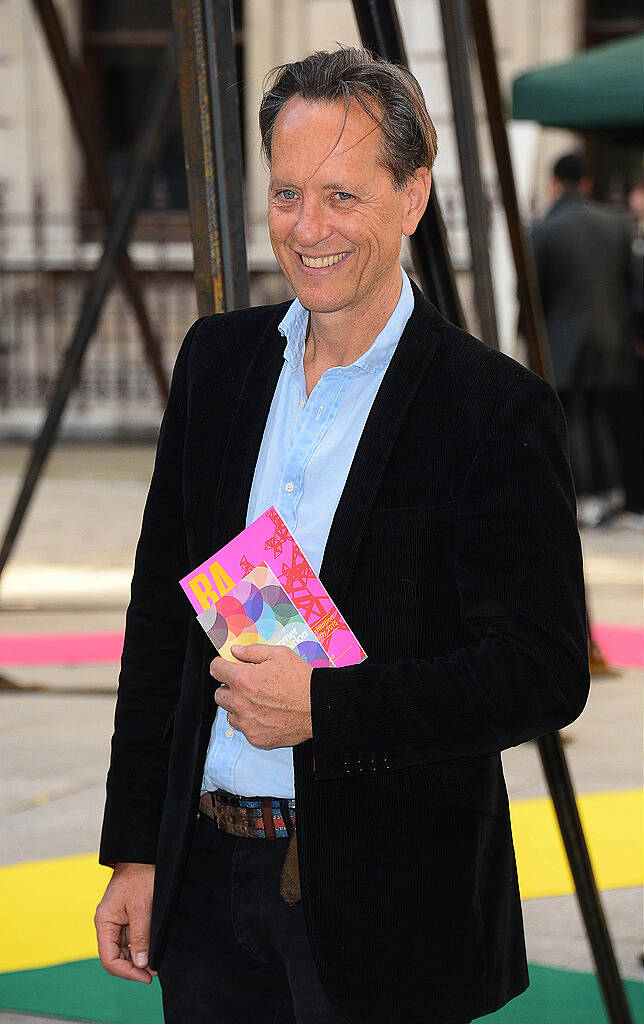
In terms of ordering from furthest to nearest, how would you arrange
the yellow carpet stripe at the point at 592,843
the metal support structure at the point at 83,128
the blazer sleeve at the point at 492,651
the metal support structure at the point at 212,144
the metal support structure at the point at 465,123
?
the metal support structure at the point at 83,128
the yellow carpet stripe at the point at 592,843
the metal support structure at the point at 465,123
the metal support structure at the point at 212,144
the blazer sleeve at the point at 492,651

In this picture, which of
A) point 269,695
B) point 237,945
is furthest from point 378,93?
point 237,945

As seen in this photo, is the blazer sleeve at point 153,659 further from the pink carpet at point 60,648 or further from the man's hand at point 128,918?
the pink carpet at point 60,648

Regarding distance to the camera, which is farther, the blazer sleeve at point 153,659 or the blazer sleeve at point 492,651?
the blazer sleeve at point 153,659

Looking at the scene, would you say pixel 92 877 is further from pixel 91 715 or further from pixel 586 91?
pixel 586 91

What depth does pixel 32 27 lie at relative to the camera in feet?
41.7

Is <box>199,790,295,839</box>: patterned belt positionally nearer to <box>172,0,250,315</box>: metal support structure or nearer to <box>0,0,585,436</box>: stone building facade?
<box>172,0,250,315</box>: metal support structure

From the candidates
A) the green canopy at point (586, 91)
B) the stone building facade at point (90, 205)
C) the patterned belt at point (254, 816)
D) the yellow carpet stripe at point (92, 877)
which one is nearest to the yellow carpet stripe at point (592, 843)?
the yellow carpet stripe at point (92, 877)

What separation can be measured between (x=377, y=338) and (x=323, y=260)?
111 mm

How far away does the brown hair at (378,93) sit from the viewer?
1608 mm

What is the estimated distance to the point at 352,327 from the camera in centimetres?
169

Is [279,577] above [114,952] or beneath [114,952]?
above

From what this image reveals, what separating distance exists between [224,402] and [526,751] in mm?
3279

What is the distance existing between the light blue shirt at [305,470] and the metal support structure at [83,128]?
11.8 feet

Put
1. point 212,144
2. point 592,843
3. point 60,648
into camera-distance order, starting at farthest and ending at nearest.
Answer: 1. point 60,648
2. point 592,843
3. point 212,144
